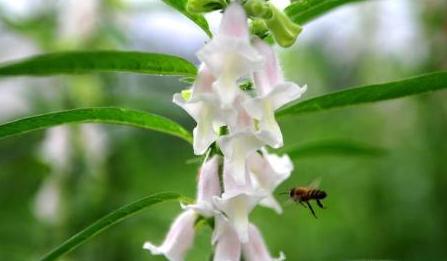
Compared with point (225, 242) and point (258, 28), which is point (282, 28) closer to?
point (258, 28)

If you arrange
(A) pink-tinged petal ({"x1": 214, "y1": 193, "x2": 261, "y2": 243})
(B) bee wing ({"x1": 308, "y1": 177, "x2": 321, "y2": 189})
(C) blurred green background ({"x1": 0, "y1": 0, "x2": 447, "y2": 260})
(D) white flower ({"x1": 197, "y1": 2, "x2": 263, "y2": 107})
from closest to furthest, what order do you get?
(D) white flower ({"x1": 197, "y1": 2, "x2": 263, "y2": 107})
(A) pink-tinged petal ({"x1": 214, "y1": 193, "x2": 261, "y2": 243})
(B) bee wing ({"x1": 308, "y1": 177, "x2": 321, "y2": 189})
(C) blurred green background ({"x1": 0, "y1": 0, "x2": 447, "y2": 260})

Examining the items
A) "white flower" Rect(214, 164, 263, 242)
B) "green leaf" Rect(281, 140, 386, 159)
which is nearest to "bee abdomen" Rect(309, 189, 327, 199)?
"green leaf" Rect(281, 140, 386, 159)

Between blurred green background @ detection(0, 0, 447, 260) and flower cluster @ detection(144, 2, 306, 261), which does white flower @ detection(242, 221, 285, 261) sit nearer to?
flower cluster @ detection(144, 2, 306, 261)

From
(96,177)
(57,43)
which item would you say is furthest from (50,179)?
(57,43)

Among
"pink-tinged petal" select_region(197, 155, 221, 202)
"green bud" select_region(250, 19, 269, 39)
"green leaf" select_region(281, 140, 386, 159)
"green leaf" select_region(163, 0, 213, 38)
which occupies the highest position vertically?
"green leaf" select_region(163, 0, 213, 38)

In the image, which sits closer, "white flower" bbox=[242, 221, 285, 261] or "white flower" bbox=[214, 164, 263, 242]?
"white flower" bbox=[214, 164, 263, 242]

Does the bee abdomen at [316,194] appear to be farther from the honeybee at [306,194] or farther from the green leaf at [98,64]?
the green leaf at [98,64]
